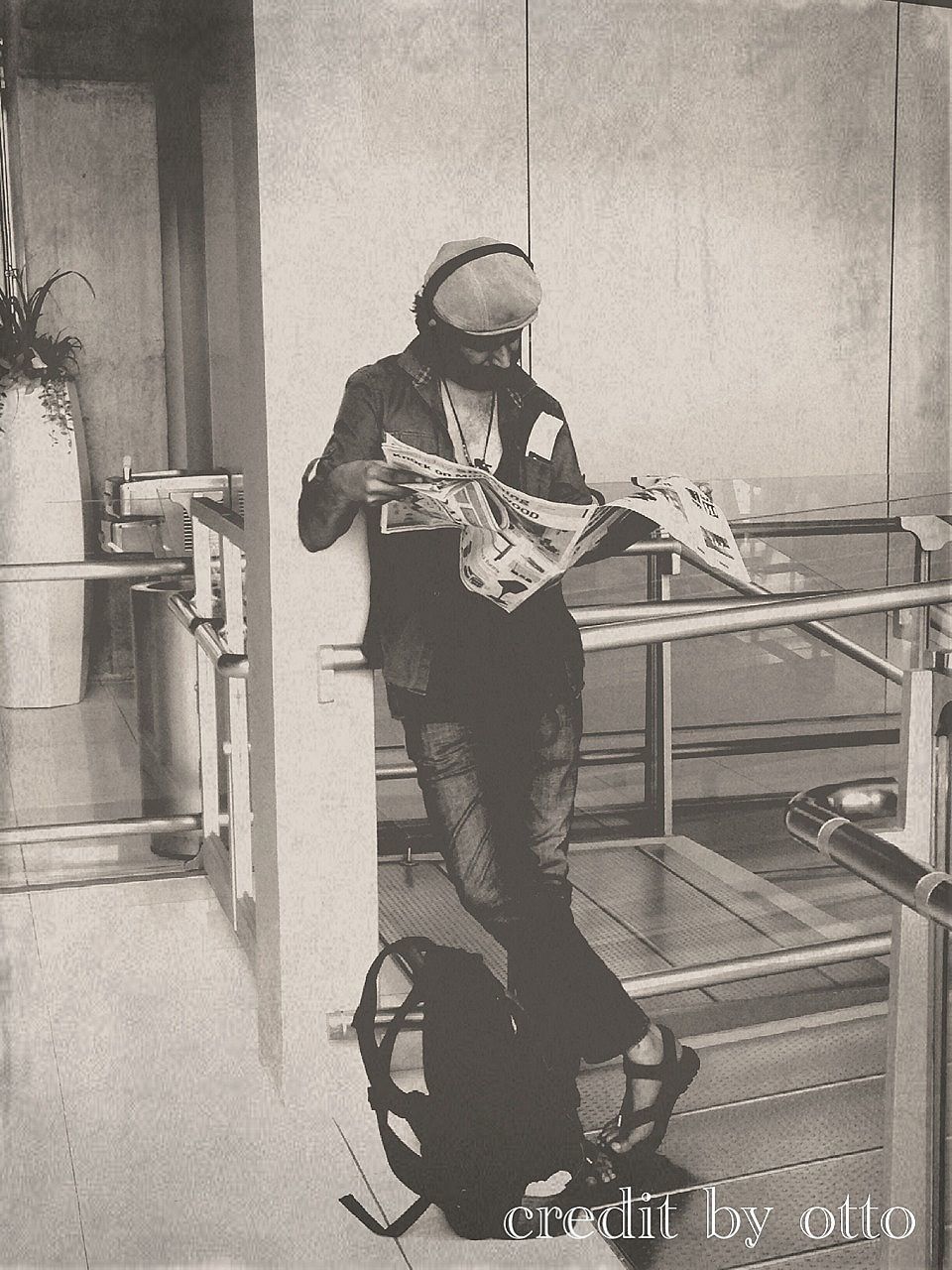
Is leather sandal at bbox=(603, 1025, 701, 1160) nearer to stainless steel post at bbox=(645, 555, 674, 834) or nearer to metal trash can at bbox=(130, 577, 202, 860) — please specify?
stainless steel post at bbox=(645, 555, 674, 834)

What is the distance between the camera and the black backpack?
181 cm

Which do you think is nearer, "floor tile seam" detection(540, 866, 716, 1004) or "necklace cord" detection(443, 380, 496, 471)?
"necklace cord" detection(443, 380, 496, 471)

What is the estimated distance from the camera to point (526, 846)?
188 cm

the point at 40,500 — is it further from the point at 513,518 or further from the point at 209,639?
the point at 513,518

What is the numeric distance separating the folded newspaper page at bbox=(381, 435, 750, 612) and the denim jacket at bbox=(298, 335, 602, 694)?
0.02m

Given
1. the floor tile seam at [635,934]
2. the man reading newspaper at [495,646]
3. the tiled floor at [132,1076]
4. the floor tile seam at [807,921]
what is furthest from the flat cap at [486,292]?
the floor tile seam at [807,921]

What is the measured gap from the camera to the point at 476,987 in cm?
187

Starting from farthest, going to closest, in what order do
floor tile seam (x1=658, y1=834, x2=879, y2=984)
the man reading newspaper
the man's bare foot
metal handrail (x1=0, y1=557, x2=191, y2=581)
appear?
floor tile seam (x1=658, y1=834, x2=879, y2=984) → the man's bare foot → the man reading newspaper → metal handrail (x1=0, y1=557, x2=191, y2=581)

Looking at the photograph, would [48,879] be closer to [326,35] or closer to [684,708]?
[684,708]

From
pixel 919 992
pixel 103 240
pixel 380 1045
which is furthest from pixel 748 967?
pixel 103 240

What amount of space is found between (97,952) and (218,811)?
23 cm

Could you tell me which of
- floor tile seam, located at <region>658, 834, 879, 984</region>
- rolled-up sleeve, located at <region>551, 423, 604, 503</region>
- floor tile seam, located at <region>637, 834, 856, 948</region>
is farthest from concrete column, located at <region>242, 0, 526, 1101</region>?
floor tile seam, located at <region>658, 834, 879, 984</region>

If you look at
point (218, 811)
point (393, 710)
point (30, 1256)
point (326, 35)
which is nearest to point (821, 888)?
point (393, 710)

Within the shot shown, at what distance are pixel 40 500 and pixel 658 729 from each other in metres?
0.89
